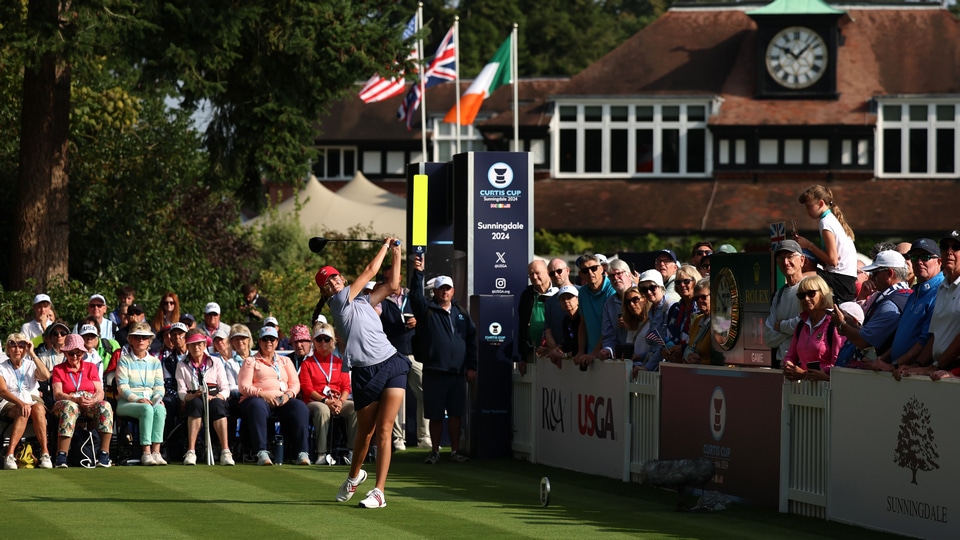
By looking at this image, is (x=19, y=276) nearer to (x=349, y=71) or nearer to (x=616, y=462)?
(x=349, y=71)

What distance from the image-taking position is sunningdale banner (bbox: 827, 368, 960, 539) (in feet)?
36.1

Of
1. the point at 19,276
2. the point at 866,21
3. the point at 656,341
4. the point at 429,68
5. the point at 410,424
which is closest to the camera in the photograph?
the point at 656,341

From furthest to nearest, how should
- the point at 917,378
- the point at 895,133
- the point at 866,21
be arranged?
the point at 866,21
the point at 895,133
the point at 917,378

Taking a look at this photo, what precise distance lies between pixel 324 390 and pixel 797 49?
41.9 meters

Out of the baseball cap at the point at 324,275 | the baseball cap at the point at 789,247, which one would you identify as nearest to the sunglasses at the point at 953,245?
the baseball cap at the point at 789,247

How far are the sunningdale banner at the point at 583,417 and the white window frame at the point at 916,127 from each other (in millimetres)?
40654

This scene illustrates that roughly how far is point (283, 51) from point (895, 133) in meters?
35.4

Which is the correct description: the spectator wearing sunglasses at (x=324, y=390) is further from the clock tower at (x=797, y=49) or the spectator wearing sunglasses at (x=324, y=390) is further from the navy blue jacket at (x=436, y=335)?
the clock tower at (x=797, y=49)

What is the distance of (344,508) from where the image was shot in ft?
43.4

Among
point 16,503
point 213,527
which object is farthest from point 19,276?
point 213,527

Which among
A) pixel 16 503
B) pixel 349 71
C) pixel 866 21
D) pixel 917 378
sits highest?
pixel 866 21

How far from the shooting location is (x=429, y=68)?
43.5 m

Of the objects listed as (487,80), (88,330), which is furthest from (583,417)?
(487,80)

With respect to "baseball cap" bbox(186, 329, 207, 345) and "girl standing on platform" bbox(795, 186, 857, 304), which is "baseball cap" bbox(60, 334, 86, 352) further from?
"girl standing on platform" bbox(795, 186, 857, 304)
